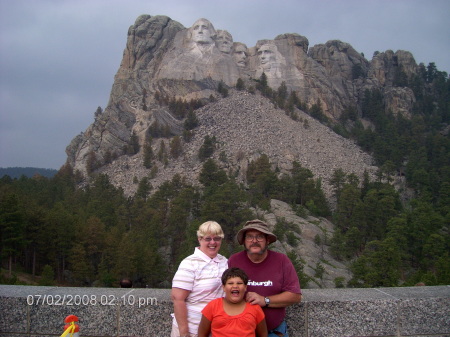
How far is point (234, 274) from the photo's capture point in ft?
16.4

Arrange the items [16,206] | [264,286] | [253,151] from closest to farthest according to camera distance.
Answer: [264,286] < [16,206] < [253,151]

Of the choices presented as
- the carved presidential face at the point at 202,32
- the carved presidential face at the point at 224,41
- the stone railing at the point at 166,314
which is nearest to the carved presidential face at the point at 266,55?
the carved presidential face at the point at 224,41

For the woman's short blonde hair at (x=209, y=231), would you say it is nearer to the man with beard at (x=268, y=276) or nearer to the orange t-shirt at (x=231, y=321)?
the man with beard at (x=268, y=276)

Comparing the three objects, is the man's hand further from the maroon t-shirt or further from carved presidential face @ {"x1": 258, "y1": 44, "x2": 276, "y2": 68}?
carved presidential face @ {"x1": 258, "y1": 44, "x2": 276, "y2": 68}

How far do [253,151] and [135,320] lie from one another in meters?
78.2

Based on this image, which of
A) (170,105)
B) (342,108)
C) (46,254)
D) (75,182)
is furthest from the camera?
(342,108)

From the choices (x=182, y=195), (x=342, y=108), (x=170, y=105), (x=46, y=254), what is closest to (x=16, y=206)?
(x=46, y=254)

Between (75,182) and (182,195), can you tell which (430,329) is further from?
(75,182)

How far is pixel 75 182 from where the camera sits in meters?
89.6

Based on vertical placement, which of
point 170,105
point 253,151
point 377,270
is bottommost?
point 377,270

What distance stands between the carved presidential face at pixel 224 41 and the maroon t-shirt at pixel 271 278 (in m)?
116

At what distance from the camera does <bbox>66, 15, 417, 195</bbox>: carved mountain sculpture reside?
8775 centimetres

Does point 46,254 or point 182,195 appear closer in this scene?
point 46,254

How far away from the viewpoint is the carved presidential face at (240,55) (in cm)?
11975
